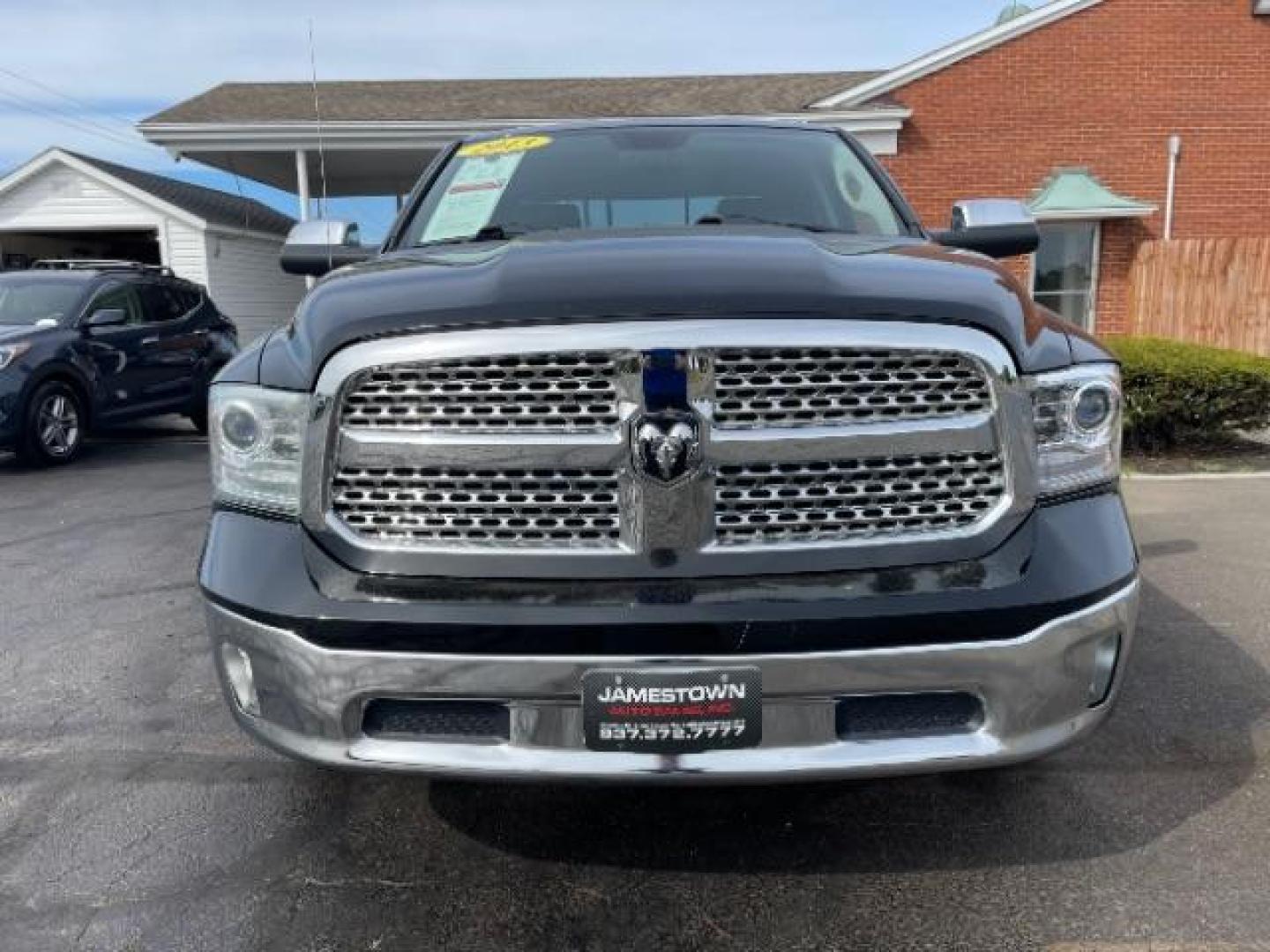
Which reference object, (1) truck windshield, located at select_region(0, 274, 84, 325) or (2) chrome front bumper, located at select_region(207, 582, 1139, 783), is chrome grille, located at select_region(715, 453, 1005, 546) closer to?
(2) chrome front bumper, located at select_region(207, 582, 1139, 783)

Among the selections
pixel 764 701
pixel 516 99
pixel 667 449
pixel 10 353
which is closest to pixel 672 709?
pixel 764 701

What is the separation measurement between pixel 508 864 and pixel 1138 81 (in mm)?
14148

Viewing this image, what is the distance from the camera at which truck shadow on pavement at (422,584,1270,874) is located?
2549 millimetres

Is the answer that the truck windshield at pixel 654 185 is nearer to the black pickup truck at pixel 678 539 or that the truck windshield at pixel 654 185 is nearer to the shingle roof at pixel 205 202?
the black pickup truck at pixel 678 539

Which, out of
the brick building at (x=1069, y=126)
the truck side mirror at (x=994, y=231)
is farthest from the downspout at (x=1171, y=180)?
the truck side mirror at (x=994, y=231)

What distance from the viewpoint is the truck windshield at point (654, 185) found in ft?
11.4

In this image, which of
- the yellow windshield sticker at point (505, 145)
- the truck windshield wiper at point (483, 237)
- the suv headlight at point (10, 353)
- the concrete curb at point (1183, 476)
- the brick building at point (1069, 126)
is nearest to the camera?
the truck windshield wiper at point (483, 237)

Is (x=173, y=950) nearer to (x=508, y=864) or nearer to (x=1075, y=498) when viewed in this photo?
(x=508, y=864)

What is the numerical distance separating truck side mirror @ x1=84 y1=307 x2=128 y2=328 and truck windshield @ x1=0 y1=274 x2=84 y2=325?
0.17 metres

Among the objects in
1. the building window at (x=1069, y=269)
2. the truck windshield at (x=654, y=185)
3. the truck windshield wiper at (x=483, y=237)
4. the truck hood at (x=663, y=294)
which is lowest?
the building window at (x=1069, y=269)

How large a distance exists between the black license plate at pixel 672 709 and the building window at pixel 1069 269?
13.0 m

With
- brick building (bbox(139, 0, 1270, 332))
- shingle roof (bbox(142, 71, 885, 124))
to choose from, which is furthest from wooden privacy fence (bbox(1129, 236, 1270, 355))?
shingle roof (bbox(142, 71, 885, 124))

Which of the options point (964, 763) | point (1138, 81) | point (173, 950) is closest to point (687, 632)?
point (964, 763)

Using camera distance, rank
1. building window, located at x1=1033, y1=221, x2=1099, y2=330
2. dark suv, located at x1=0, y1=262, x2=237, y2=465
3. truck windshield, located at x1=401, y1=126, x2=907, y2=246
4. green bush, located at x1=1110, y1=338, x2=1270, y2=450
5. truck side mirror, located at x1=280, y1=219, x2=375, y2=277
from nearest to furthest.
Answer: truck windshield, located at x1=401, y1=126, x2=907, y2=246 → truck side mirror, located at x1=280, y1=219, x2=375, y2=277 → green bush, located at x1=1110, y1=338, x2=1270, y2=450 → dark suv, located at x1=0, y1=262, x2=237, y2=465 → building window, located at x1=1033, y1=221, x2=1099, y2=330
